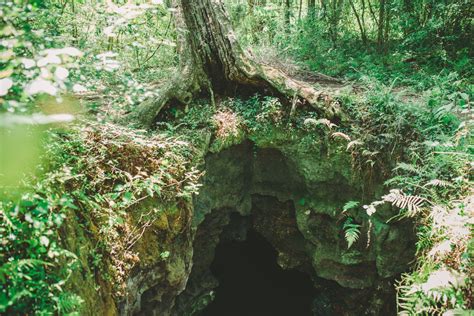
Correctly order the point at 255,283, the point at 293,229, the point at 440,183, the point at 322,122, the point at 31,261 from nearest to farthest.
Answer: the point at 31,261 → the point at 440,183 → the point at 322,122 → the point at 293,229 → the point at 255,283

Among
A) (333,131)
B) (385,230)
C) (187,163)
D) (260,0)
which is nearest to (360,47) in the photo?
(260,0)

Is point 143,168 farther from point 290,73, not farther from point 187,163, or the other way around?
point 290,73

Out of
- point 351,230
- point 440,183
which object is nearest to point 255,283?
point 351,230

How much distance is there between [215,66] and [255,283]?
207 inches

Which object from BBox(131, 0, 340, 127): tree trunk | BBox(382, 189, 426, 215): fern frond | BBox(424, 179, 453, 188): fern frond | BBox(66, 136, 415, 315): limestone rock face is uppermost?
BBox(131, 0, 340, 127): tree trunk

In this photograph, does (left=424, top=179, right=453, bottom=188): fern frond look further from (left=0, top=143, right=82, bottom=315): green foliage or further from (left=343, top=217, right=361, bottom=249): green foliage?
(left=0, top=143, right=82, bottom=315): green foliage

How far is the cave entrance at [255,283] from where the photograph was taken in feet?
25.7

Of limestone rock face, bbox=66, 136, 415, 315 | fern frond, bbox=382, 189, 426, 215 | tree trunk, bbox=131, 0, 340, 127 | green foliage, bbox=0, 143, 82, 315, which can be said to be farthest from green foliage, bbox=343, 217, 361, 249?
green foliage, bbox=0, 143, 82, 315

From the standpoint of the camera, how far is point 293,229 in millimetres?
7277

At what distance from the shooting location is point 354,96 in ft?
19.6

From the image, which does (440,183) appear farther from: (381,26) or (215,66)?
(381,26)

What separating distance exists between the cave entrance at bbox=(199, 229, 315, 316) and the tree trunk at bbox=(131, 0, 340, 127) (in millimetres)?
3529

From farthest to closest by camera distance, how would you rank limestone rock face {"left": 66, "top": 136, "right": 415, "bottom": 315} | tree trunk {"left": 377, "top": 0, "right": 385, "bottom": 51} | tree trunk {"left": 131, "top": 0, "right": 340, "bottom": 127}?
tree trunk {"left": 377, "top": 0, "right": 385, "bottom": 51} → tree trunk {"left": 131, "top": 0, "right": 340, "bottom": 127} → limestone rock face {"left": 66, "top": 136, "right": 415, "bottom": 315}

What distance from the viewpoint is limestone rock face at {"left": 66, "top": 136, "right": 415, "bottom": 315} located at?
16.9 ft
